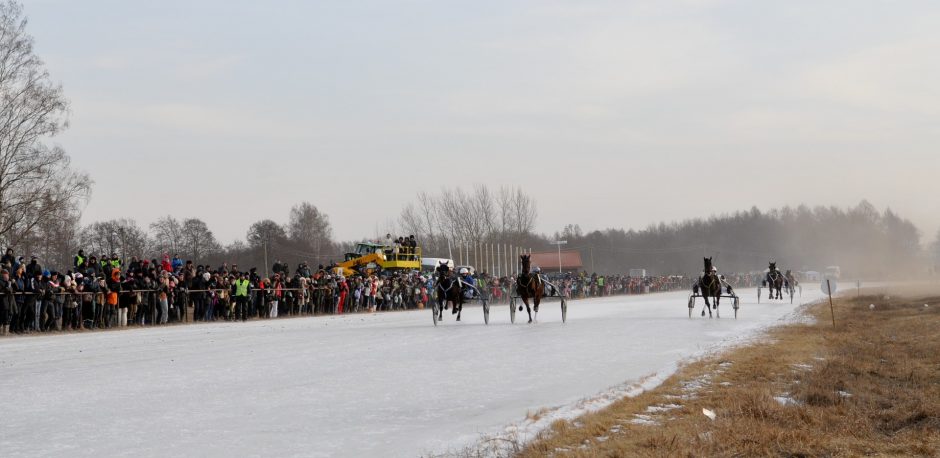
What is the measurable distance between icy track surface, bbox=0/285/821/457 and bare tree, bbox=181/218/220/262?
10036 cm

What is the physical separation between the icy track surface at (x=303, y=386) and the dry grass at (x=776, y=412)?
2.80 feet

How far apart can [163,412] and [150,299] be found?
19071 mm

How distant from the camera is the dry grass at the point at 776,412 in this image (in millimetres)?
7023

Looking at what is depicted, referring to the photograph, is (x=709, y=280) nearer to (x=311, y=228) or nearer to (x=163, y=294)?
(x=163, y=294)

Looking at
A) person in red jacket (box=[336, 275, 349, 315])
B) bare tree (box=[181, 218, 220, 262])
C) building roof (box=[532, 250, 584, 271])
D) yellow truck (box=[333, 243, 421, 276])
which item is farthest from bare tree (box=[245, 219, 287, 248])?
person in red jacket (box=[336, 275, 349, 315])

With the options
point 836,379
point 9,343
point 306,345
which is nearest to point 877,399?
point 836,379

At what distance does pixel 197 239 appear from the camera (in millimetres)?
118938

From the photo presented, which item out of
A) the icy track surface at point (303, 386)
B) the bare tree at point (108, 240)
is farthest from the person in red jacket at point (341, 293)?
the bare tree at point (108, 240)

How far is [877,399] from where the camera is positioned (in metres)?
10.0

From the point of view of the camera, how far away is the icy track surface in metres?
7.61

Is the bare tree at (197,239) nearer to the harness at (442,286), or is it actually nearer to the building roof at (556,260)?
the building roof at (556,260)

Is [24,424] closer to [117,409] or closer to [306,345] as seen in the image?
[117,409]

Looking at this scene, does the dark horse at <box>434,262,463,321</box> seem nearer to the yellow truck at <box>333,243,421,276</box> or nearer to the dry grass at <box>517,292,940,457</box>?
the dry grass at <box>517,292,940,457</box>

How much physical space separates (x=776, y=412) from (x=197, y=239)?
117m
